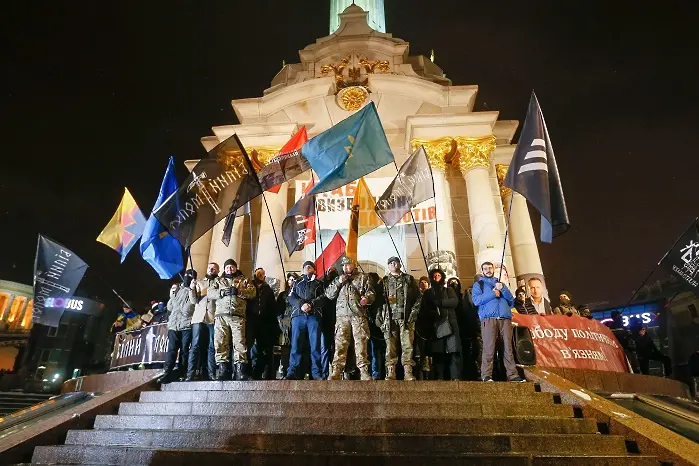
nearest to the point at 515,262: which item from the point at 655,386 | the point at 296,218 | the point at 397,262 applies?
the point at 655,386

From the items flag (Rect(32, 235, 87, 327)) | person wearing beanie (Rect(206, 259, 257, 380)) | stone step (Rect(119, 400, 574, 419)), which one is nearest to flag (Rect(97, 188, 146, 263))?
flag (Rect(32, 235, 87, 327))

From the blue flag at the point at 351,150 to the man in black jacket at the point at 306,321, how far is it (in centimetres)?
280

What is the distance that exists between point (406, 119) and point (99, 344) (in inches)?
1811

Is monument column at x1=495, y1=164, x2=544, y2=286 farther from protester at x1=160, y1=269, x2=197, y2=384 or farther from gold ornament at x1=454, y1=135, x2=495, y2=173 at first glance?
protester at x1=160, y1=269, x2=197, y2=384

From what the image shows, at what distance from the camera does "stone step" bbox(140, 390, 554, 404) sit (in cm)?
666

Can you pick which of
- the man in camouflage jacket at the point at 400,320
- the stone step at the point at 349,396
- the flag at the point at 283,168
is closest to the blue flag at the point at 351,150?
the flag at the point at 283,168

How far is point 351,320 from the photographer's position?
8328 mm

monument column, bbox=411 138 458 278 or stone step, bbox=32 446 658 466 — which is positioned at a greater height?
monument column, bbox=411 138 458 278

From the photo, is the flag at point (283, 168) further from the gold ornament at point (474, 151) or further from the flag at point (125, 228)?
the gold ornament at point (474, 151)

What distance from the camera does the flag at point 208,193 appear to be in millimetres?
10000

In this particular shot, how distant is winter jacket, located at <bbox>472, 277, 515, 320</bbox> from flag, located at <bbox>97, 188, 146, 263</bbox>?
1067cm

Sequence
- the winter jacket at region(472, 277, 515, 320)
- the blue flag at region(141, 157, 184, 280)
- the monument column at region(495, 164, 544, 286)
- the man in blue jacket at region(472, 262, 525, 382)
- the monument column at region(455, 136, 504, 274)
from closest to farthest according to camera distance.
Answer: the man in blue jacket at region(472, 262, 525, 382)
the winter jacket at region(472, 277, 515, 320)
the blue flag at region(141, 157, 184, 280)
the monument column at region(455, 136, 504, 274)
the monument column at region(495, 164, 544, 286)

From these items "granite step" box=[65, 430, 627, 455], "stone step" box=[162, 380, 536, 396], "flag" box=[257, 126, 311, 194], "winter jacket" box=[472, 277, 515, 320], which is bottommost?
"granite step" box=[65, 430, 627, 455]

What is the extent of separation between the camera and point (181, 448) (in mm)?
5547
